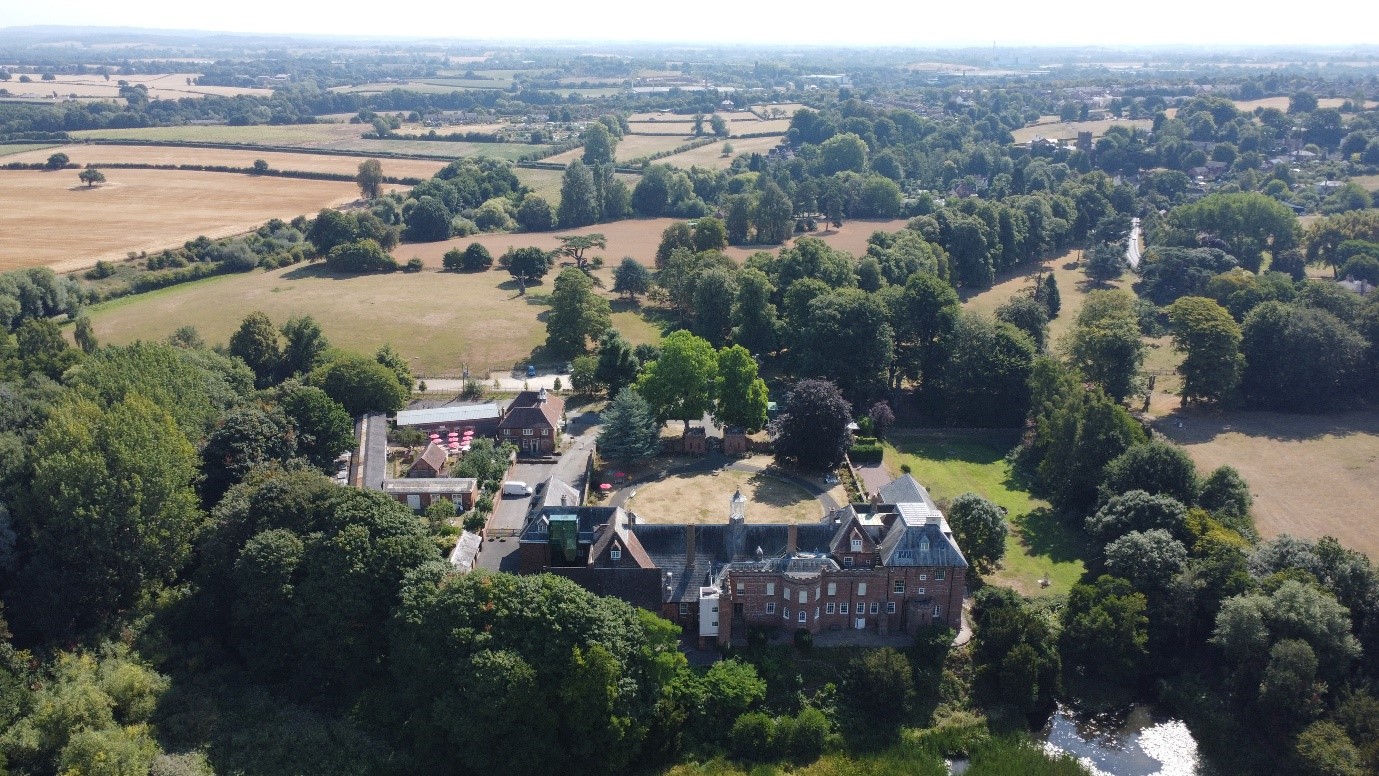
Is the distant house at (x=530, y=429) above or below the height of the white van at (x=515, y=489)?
above

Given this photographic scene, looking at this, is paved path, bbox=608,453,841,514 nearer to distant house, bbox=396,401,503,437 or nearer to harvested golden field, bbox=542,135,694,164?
distant house, bbox=396,401,503,437

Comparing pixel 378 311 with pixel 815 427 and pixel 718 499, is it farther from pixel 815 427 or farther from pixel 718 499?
pixel 815 427

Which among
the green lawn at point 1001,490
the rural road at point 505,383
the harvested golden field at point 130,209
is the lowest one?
the green lawn at point 1001,490

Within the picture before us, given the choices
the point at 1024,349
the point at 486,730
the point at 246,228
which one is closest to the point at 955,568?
the point at 486,730

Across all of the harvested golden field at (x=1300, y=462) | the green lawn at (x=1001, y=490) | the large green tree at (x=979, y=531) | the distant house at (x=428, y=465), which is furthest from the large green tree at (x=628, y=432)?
the harvested golden field at (x=1300, y=462)

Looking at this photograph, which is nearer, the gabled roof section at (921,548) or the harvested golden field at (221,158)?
the gabled roof section at (921,548)

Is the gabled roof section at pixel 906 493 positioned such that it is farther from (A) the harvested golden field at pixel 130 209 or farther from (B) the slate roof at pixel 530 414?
(A) the harvested golden field at pixel 130 209

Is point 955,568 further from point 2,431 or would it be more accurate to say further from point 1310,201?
point 1310,201
